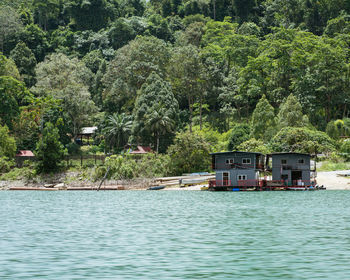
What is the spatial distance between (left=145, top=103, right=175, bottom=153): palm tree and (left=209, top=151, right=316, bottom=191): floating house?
2186 cm

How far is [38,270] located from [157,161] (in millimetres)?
60557

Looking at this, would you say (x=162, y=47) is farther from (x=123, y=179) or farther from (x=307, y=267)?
(x=307, y=267)

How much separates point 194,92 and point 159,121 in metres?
20.4

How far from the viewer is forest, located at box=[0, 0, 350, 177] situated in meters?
83.4

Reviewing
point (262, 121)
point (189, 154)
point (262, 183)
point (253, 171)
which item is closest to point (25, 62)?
point (189, 154)

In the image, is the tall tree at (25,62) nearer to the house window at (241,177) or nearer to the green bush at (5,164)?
the green bush at (5,164)

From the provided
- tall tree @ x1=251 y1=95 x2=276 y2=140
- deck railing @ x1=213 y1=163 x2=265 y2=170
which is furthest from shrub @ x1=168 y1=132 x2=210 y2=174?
tall tree @ x1=251 y1=95 x2=276 y2=140

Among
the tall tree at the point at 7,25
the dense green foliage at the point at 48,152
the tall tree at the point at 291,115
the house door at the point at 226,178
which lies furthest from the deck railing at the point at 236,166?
the tall tree at the point at 7,25

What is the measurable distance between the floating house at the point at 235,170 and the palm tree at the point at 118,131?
34770mm

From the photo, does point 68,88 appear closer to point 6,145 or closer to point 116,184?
point 6,145

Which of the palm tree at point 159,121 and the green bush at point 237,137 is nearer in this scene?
the green bush at point 237,137

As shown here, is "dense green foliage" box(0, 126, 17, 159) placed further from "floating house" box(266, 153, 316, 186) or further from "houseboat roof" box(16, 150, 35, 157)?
"floating house" box(266, 153, 316, 186)

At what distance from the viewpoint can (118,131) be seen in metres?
101

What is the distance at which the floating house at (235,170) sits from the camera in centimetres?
6944
